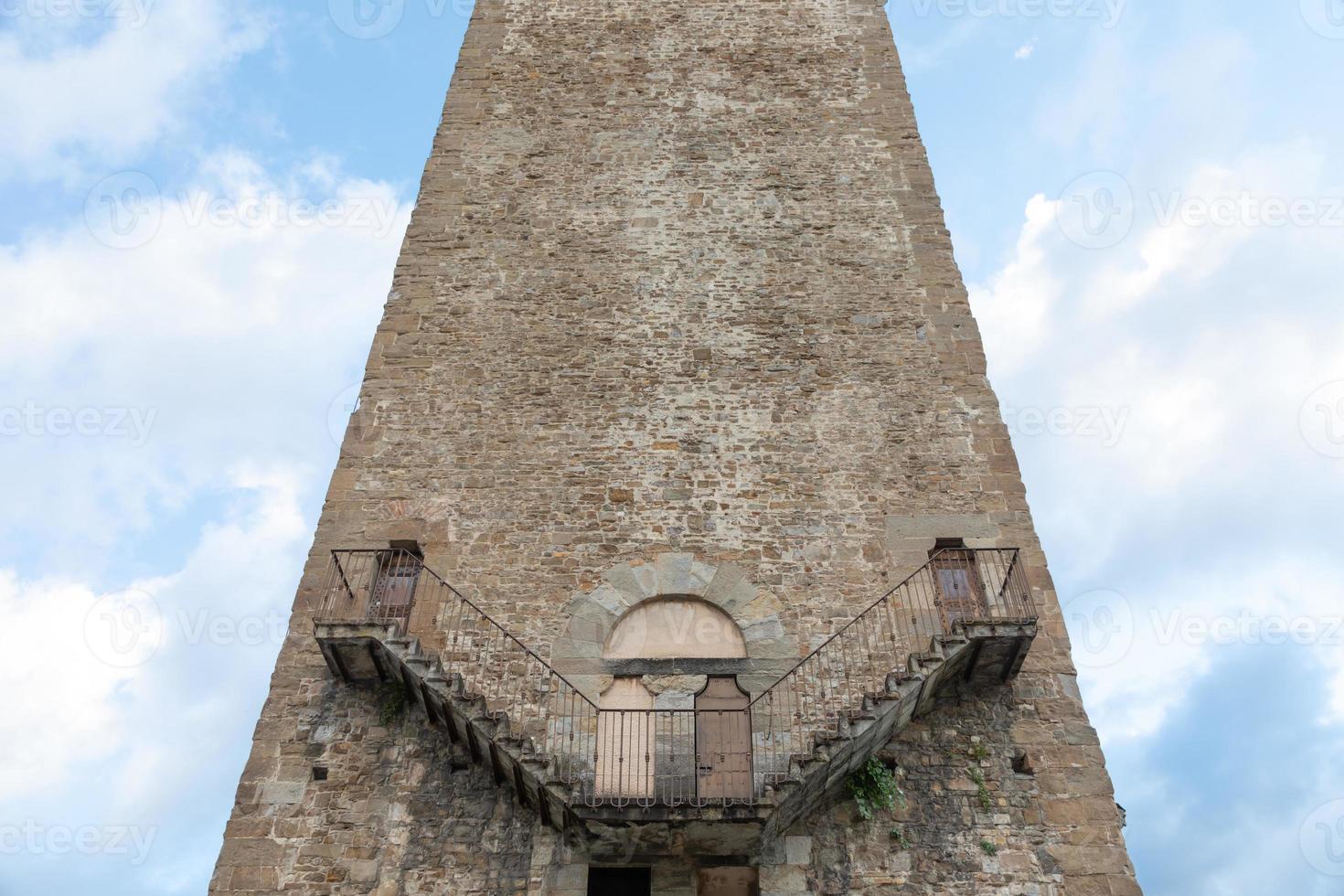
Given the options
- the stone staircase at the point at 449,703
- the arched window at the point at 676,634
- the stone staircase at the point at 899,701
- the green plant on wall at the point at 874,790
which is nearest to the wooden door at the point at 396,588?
the stone staircase at the point at 449,703

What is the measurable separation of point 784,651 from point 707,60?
34.8 ft

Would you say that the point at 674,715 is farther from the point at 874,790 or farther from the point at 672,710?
the point at 874,790

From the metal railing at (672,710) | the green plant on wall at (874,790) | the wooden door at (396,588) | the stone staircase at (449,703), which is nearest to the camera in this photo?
the stone staircase at (449,703)

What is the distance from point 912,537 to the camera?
11406 mm

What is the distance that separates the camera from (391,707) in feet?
33.2

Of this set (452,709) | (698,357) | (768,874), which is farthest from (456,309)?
(768,874)

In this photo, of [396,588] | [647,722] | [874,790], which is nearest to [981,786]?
[874,790]

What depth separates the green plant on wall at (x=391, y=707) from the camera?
33.1ft

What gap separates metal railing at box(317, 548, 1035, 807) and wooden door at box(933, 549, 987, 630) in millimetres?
12

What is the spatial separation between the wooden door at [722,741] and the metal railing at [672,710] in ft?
0.04

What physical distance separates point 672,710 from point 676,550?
2.19 metres

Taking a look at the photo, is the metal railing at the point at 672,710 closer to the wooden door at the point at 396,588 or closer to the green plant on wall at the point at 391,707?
the wooden door at the point at 396,588

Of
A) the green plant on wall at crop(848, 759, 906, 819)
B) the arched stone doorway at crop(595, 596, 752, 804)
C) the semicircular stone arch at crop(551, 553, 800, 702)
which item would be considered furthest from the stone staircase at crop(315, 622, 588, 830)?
the green plant on wall at crop(848, 759, 906, 819)

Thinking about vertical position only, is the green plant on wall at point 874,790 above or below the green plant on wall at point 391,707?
below
